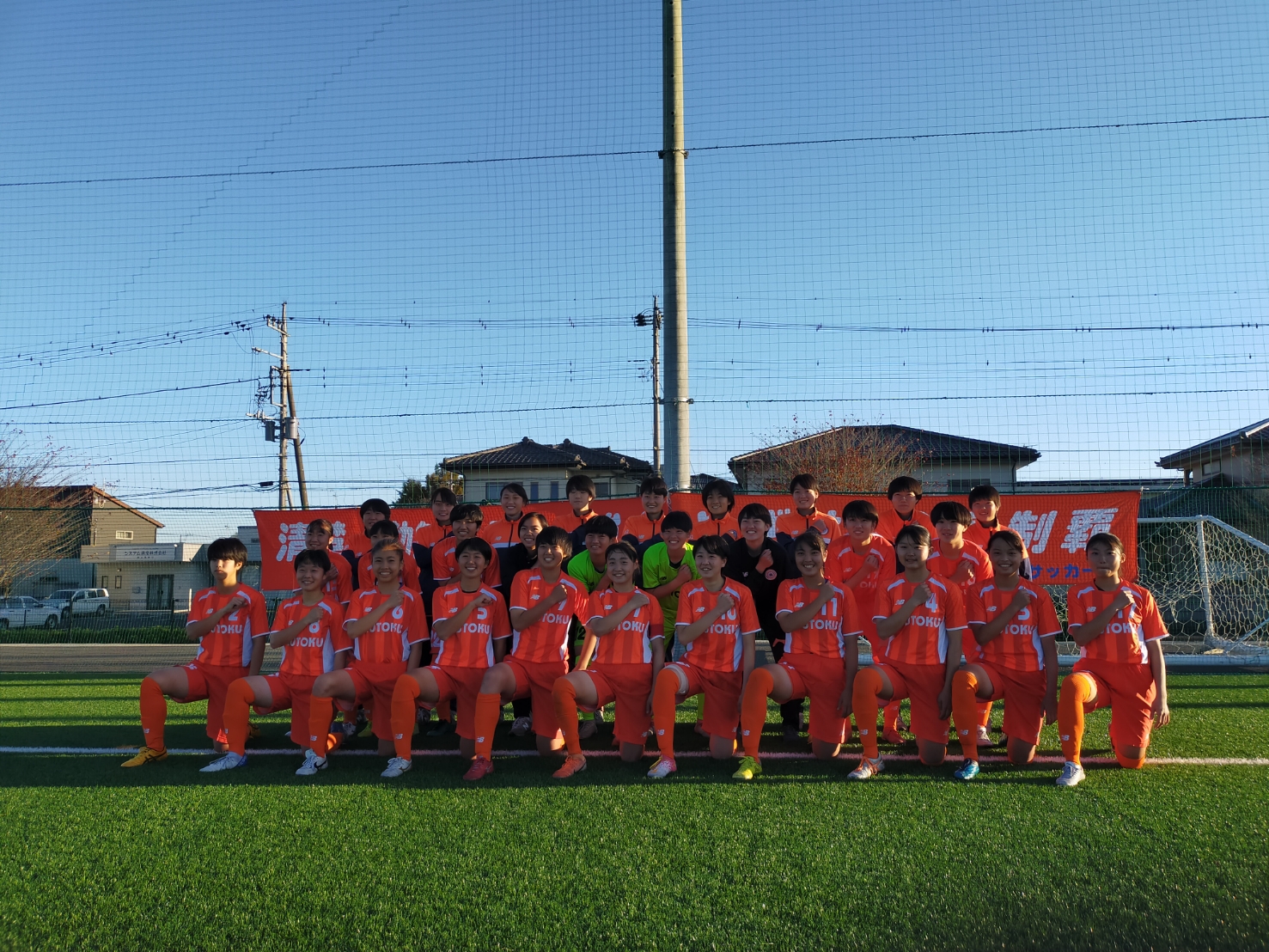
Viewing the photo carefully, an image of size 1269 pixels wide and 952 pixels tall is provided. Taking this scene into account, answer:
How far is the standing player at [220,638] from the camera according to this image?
530 centimetres

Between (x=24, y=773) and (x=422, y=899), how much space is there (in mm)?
3242

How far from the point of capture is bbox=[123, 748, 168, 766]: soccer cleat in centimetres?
497

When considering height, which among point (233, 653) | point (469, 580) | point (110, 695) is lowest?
point (110, 695)

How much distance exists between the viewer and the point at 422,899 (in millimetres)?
2930

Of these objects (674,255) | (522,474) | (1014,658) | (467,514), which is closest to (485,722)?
(467,514)

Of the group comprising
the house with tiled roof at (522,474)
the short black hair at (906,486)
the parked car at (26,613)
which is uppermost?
the house with tiled roof at (522,474)

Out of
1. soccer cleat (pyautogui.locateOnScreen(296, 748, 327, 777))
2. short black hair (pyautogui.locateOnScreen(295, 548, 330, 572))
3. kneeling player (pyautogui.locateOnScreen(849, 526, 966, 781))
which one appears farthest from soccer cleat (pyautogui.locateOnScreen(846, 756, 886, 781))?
short black hair (pyautogui.locateOnScreen(295, 548, 330, 572))

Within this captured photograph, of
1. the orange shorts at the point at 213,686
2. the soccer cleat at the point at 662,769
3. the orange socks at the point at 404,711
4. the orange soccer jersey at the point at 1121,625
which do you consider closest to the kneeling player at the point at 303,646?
the orange shorts at the point at 213,686

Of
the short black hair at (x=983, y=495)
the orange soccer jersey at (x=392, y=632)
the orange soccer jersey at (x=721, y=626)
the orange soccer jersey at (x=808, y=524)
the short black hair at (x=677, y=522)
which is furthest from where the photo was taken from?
the orange soccer jersey at (x=808, y=524)

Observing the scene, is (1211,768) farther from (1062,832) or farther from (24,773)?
(24,773)

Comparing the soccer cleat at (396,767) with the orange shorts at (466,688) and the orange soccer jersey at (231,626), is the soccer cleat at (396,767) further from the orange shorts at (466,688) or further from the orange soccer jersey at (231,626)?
the orange soccer jersey at (231,626)

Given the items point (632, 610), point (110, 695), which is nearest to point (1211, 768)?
point (632, 610)

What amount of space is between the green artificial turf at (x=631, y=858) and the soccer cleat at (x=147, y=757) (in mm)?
114

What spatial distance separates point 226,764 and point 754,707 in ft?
9.70
